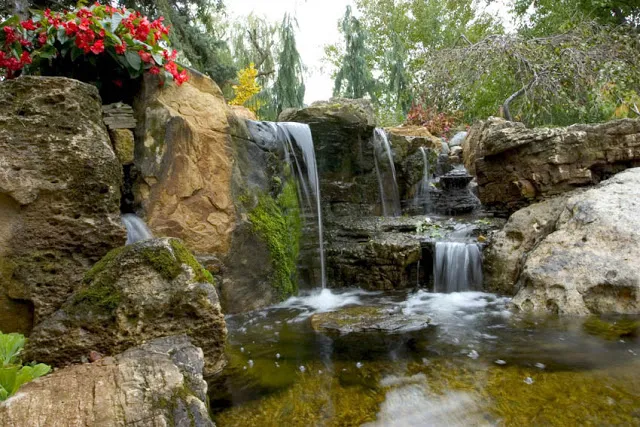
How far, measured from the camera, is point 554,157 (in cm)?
678

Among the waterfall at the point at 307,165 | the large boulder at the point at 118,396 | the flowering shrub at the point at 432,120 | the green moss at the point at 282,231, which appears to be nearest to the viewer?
the large boulder at the point at 118,396

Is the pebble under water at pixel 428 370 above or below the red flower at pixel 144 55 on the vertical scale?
below

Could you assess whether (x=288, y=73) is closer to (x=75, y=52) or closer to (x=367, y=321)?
(x=75, y=52)

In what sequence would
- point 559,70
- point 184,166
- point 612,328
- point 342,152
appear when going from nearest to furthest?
1. point 612,328
2. point 184,166
3. point 342,152
4. point 559,70

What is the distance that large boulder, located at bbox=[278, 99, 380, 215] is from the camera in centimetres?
741

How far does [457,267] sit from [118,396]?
5.22 m

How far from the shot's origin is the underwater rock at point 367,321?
434 centimetres

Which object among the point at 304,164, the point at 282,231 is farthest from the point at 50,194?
the point at 304,164

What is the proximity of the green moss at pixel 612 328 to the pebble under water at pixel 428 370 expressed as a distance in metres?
0.02

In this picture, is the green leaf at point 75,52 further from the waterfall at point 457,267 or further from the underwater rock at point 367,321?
the waterfall at point 457,267

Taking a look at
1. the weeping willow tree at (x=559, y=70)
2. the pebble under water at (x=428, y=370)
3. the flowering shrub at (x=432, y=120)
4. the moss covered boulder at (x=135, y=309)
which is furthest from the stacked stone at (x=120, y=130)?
the flowering shrub at (x=432, y=120)

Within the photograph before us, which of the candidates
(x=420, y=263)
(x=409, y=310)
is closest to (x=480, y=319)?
(x=409, y=310)

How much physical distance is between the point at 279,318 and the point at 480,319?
7.46ft

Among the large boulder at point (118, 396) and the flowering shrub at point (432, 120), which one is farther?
the flowering shrub at point (432, 120)
